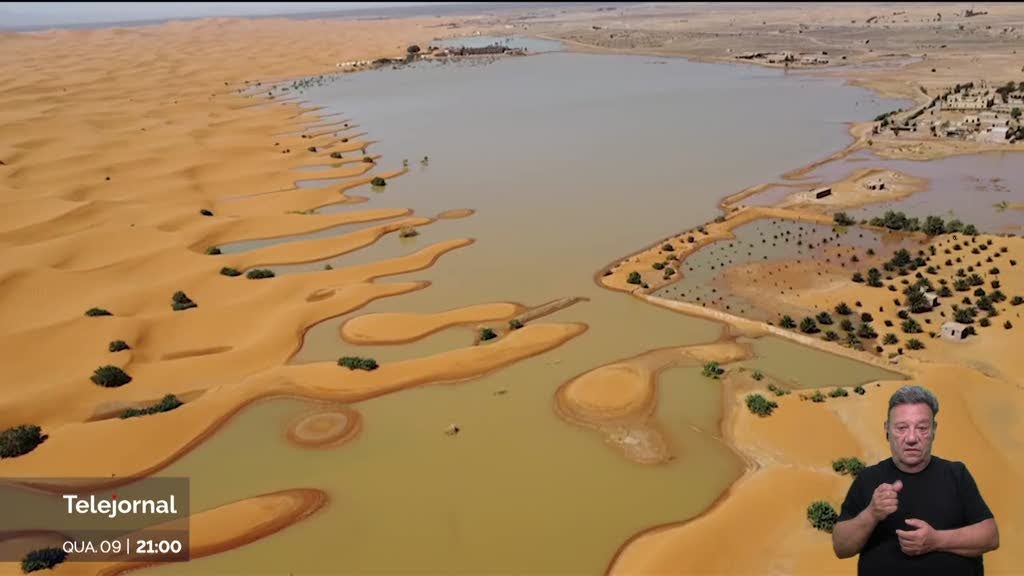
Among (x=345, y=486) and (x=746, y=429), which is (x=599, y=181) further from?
(x=345, y=486)

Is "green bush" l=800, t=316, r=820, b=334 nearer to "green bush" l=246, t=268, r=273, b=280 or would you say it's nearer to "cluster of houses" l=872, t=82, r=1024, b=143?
"green bush" l=246, t=268, r=273, b=280

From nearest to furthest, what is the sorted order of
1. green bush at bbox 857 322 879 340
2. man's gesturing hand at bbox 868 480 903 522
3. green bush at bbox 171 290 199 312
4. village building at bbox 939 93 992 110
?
man's gesturing hand at bbox 868 480 903 522 → green bush at bbox 857 322 879 340 → green bush at bbox 171 290 199 312 → village building at bbox 939 93 992 110

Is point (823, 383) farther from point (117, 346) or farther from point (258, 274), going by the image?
point (117, 346)

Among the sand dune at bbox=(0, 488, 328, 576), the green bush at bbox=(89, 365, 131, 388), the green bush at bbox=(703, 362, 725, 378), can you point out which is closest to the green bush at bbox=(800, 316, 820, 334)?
the green bush at bbox=(703, 362, 725, 378)

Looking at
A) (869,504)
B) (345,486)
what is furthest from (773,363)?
(869,504)

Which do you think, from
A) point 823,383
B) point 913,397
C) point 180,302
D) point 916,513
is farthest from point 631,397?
point 180,302

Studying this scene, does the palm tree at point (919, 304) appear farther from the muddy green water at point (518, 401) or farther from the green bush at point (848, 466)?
the green bush at point (848, 466)
